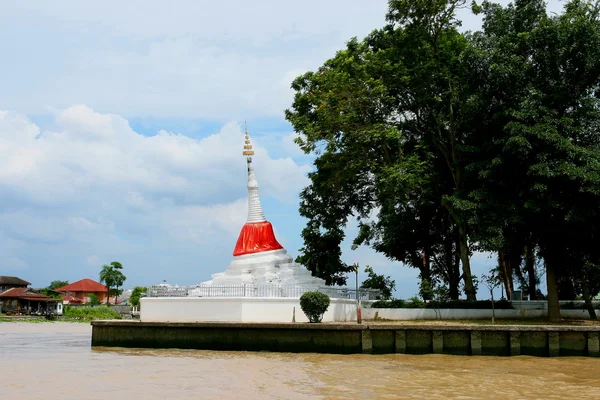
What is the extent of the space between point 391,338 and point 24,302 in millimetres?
51709

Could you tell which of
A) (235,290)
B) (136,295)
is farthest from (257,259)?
(136,295)

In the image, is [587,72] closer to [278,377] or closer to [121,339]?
[278,377]

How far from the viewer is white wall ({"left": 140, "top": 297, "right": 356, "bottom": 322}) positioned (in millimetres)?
21391

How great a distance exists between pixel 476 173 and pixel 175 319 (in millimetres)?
12701

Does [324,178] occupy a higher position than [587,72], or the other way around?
[587,72]

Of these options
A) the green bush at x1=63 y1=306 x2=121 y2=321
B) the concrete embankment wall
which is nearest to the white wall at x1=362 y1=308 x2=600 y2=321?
the concrete embankment wall

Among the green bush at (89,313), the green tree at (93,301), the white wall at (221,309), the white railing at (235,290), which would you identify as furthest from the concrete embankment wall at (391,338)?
the green tree at (93,301)

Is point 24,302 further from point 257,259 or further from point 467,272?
point 467,272

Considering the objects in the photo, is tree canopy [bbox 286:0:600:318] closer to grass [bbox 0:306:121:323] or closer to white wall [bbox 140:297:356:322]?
white wall [bbox 140:297:356:322]

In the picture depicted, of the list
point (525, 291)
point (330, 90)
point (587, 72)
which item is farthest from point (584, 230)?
point (330, 90)

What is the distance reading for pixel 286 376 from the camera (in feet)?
47.1

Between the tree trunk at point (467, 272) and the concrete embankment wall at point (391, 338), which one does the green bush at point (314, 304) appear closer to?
the concrete embankment wall at point (391, 338)

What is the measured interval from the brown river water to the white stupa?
258 inches

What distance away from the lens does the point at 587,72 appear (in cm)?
2303
